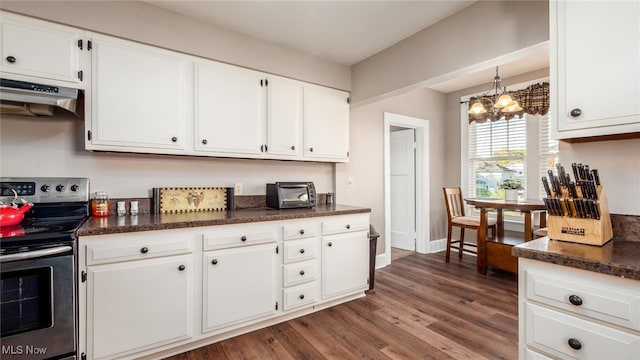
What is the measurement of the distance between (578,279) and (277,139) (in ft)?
7.44

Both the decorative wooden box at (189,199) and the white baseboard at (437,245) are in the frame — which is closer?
the decorative wooden box at (189,199)

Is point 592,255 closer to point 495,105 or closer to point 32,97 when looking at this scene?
point 495,105

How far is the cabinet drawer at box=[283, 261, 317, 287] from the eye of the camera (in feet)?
7.78

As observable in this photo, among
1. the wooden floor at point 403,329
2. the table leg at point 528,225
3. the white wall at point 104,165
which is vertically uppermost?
the white wall at point 104,165

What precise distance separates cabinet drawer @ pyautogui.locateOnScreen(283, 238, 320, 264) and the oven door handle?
136 cm

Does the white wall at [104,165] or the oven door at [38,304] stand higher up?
the white wall at [104,165]

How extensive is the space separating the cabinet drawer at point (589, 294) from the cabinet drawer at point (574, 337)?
0.12 ft

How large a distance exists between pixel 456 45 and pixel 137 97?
2417 mm

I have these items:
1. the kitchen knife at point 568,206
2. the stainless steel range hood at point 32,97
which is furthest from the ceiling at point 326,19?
the kitchen knife at point 568,206

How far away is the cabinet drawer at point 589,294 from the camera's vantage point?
3.34 ft

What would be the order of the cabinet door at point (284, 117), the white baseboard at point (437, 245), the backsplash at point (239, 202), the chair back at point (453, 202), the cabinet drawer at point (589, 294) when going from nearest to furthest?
the cabinet drawer at point (589, 294) < the backsplash at point (239, 202) < the cabinet door at point (284, 117) < the chair back at point (453, 202) < the white baseboard at point (437, 245)

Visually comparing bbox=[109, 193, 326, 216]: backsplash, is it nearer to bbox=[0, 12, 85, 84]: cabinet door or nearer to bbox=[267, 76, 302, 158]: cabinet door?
bbox=[267, 76, 302, 158]: cabinet door

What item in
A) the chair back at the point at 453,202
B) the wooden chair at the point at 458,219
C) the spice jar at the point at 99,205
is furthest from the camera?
the chair back at the point at 453,202

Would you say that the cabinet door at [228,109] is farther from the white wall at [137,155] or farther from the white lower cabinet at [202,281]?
the white lower cabinet at [202,281]
